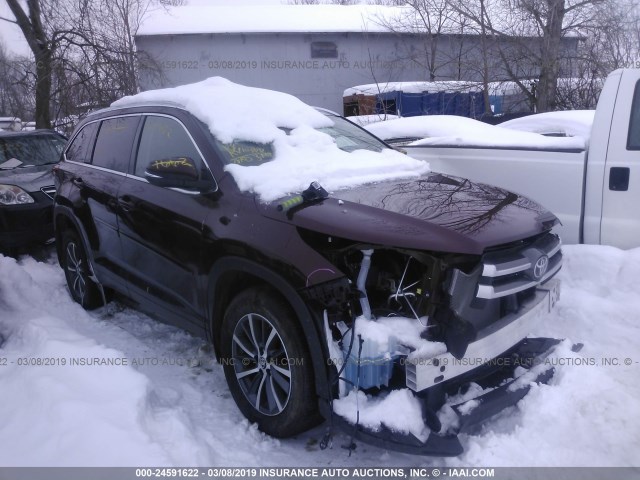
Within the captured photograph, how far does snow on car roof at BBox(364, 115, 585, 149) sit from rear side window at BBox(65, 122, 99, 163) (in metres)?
3.02

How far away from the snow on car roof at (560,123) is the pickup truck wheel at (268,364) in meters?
4.18

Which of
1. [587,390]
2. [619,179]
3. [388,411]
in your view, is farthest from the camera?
[619,179]

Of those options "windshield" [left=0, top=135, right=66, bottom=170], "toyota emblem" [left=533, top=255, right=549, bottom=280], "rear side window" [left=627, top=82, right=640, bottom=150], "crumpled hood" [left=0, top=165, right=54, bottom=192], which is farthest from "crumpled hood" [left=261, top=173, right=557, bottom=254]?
"windshield" [left=0, top=135, right=66, bottom=170]

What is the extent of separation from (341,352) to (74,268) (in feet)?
11.6

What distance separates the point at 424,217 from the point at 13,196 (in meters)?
5.65

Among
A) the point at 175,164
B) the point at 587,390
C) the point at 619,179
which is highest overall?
the point at 175,164

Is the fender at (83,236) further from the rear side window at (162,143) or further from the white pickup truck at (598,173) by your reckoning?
the white pickup truck at (598,173)

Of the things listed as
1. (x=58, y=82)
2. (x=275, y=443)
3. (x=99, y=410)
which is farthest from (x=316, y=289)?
(x=58, y=82)

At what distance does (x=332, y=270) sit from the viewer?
100.0 inches

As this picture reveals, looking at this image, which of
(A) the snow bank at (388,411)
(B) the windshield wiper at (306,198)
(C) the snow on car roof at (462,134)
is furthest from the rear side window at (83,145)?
(A) the snow bank at (388,411)

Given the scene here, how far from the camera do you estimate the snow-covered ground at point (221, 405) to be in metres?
2.61

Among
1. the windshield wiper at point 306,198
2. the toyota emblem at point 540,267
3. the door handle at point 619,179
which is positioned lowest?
the toyota emblem at point 540,267

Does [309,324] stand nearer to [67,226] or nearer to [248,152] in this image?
[248,152]

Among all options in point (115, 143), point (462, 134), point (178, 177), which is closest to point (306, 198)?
point (178, 177)
